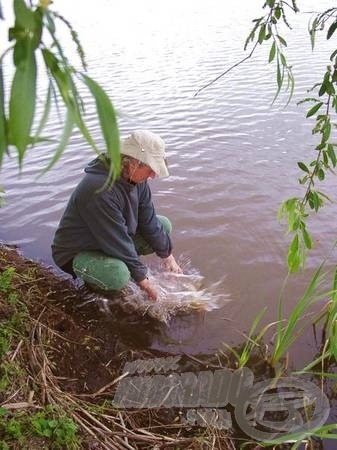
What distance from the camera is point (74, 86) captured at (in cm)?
48

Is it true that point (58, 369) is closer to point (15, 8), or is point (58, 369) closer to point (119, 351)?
point (119, 351)

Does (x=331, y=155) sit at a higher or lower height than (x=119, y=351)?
higher

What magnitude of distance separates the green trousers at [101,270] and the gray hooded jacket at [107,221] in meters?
0.05

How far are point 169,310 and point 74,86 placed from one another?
8.79 ft

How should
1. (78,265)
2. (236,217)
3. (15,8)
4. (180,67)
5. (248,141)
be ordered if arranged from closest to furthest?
(15,8), (78,265), (236,217), (248,141), (180,67)

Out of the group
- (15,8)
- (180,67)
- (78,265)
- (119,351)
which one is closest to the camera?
(15,8)

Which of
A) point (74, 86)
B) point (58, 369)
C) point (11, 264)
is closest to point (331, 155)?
point (74, 86)

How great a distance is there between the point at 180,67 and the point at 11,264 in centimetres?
741

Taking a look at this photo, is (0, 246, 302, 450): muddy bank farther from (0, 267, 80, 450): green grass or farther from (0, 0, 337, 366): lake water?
(0, 0, 337, 366): lake water

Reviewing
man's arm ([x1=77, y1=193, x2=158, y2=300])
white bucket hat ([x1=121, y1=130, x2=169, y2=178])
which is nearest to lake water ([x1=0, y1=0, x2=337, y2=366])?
white bucket hat ([x1=121, y1=130, x2=169, y2=178])

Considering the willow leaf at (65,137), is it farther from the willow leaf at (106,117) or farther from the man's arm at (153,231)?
the man's arm at (153,231)

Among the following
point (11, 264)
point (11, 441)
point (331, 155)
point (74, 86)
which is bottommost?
point (11, 264)

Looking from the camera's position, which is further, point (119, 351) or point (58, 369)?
point (119, 351)

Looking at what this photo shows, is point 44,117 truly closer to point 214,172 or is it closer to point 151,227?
point 151,227
